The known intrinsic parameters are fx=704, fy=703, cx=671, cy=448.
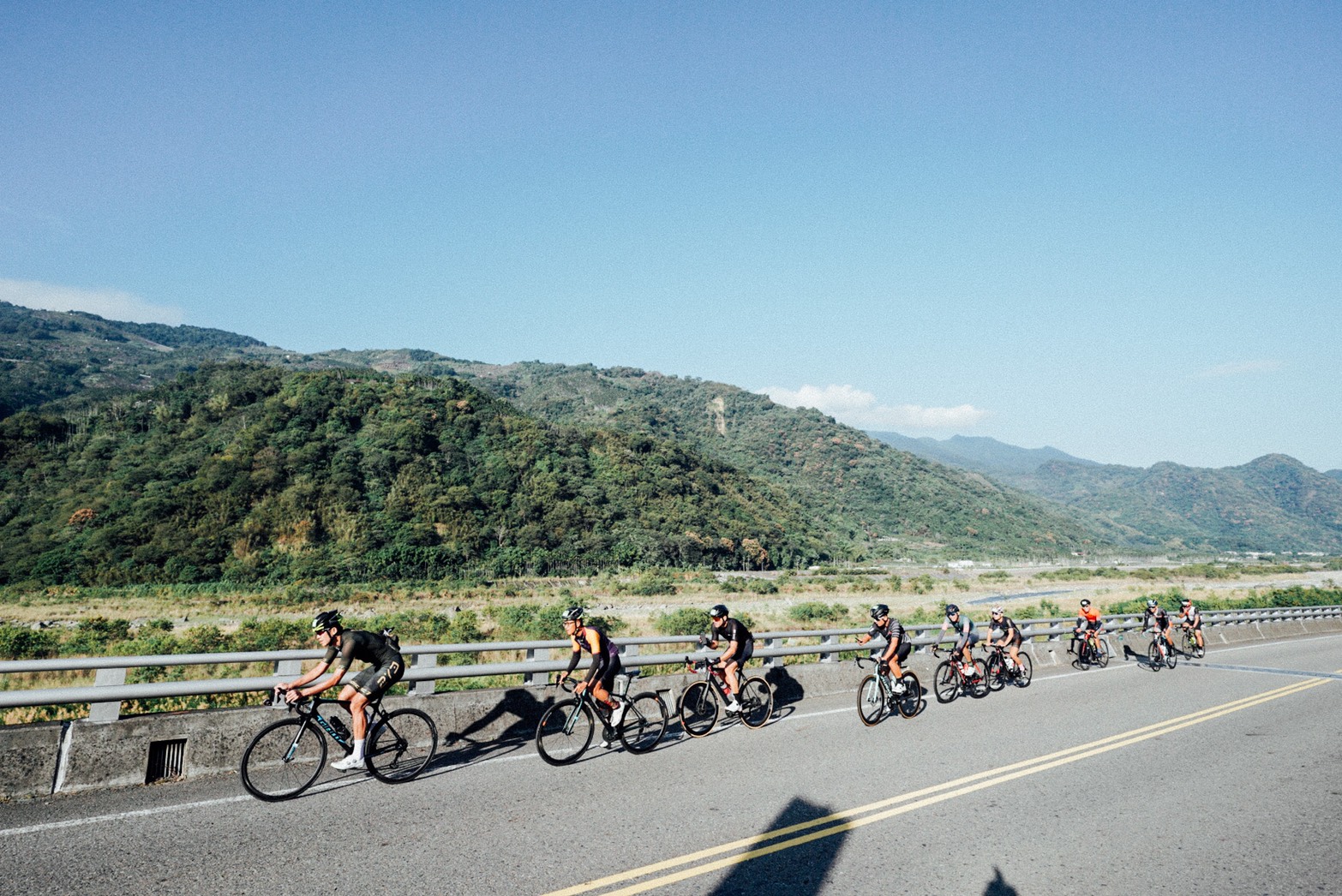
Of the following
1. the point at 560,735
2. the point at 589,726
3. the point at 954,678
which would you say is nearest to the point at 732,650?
the point at 589,726

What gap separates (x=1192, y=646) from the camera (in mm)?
22172

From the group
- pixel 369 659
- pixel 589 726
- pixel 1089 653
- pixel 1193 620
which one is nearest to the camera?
pixel 369 659

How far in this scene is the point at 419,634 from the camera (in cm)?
3019

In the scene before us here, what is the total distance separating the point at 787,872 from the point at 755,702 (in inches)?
212

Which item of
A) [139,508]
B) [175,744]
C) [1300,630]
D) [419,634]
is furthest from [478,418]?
[175,744]

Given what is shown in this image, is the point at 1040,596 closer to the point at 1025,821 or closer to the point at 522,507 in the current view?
the point at 522,507

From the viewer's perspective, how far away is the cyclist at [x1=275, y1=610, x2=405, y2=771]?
7.11 meters

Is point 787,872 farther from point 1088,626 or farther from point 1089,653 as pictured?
point 1089,653

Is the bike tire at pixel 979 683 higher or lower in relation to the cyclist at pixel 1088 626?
lower

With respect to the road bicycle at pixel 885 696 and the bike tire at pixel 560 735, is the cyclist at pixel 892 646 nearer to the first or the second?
the road bicycle at pixel 885 696

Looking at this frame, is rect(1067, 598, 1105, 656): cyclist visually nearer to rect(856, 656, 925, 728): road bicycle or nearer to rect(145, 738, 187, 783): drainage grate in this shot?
rect(856, 656, 925, 728): road bicycle

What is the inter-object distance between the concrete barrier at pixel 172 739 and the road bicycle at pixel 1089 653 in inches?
626

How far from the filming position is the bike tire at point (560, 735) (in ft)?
27.7

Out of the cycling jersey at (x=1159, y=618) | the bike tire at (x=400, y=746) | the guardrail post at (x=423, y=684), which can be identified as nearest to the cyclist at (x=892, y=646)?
the guardrail post at (x=423, y=684)
